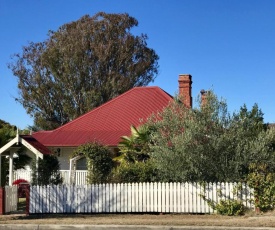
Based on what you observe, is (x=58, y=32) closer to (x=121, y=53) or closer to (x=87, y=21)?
(x=87, y=21)

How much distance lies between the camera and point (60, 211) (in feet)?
54.0

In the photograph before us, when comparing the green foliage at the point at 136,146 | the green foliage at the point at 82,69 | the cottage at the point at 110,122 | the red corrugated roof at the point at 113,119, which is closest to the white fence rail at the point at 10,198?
the green foliage at the point at 136,146

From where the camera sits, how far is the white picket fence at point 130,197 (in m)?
15.6

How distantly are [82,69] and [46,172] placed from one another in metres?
29.3

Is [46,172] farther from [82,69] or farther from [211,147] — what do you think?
[82,69]

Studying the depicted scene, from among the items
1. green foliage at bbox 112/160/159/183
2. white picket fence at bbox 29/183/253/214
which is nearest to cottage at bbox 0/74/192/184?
green foliage at bbox 112/160/159/183

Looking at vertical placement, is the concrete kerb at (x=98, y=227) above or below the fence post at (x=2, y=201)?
below

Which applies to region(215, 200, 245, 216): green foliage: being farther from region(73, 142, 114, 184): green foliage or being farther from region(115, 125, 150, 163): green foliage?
region(115, 125, 150, 163): green foliage

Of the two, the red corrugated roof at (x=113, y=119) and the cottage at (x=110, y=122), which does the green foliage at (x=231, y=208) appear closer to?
the cottage at (x=110, y=122)

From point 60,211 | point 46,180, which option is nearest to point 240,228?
point 60,211

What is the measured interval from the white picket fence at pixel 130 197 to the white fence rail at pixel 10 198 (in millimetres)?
879

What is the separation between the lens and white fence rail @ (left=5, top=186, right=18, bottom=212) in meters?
16.7

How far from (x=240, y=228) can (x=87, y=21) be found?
37612 mm

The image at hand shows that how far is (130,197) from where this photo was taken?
16.1m
